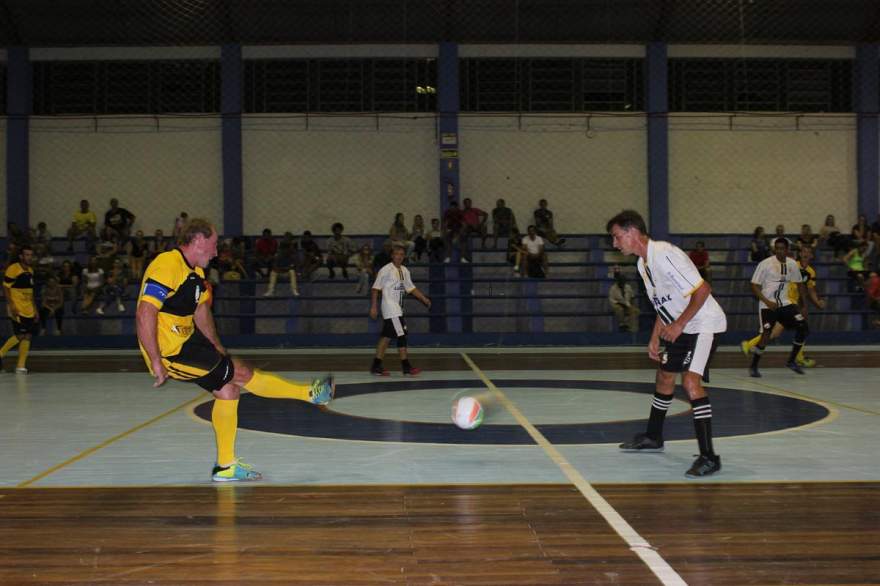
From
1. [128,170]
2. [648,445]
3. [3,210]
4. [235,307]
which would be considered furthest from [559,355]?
[3,210]

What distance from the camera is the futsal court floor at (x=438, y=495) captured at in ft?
16.2

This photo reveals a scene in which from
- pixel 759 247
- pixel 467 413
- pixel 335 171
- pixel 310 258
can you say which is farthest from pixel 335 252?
pixel 467 413

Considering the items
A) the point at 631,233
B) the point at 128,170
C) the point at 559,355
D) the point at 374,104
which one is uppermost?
the point at 374,104

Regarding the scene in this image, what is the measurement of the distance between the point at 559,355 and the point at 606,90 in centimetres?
1178

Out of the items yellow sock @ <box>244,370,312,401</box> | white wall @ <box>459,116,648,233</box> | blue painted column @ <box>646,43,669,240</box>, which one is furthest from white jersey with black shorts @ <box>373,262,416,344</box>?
blue painted column @ <box>646,43,669,240</box>

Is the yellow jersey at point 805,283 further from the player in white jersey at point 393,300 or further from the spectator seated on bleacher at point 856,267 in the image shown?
the spectator seated on bleacher at point 856,267

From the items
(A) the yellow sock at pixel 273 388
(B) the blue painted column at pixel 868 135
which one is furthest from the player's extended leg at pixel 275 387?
(B) the blue painted column at pixel 868 135

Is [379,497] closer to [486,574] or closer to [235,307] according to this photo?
[486,574]

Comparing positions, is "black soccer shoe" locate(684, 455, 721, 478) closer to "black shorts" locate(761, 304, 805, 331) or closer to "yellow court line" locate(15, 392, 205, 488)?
"yellow court line" locate(15, 392, 205, 488)

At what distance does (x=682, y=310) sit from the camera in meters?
7.93

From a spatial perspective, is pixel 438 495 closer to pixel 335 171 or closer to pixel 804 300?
pixel 804 300

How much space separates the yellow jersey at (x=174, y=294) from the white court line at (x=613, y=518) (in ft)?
9.92

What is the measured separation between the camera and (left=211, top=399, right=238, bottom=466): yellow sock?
23.9 ft

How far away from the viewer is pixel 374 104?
30203 millimetres
